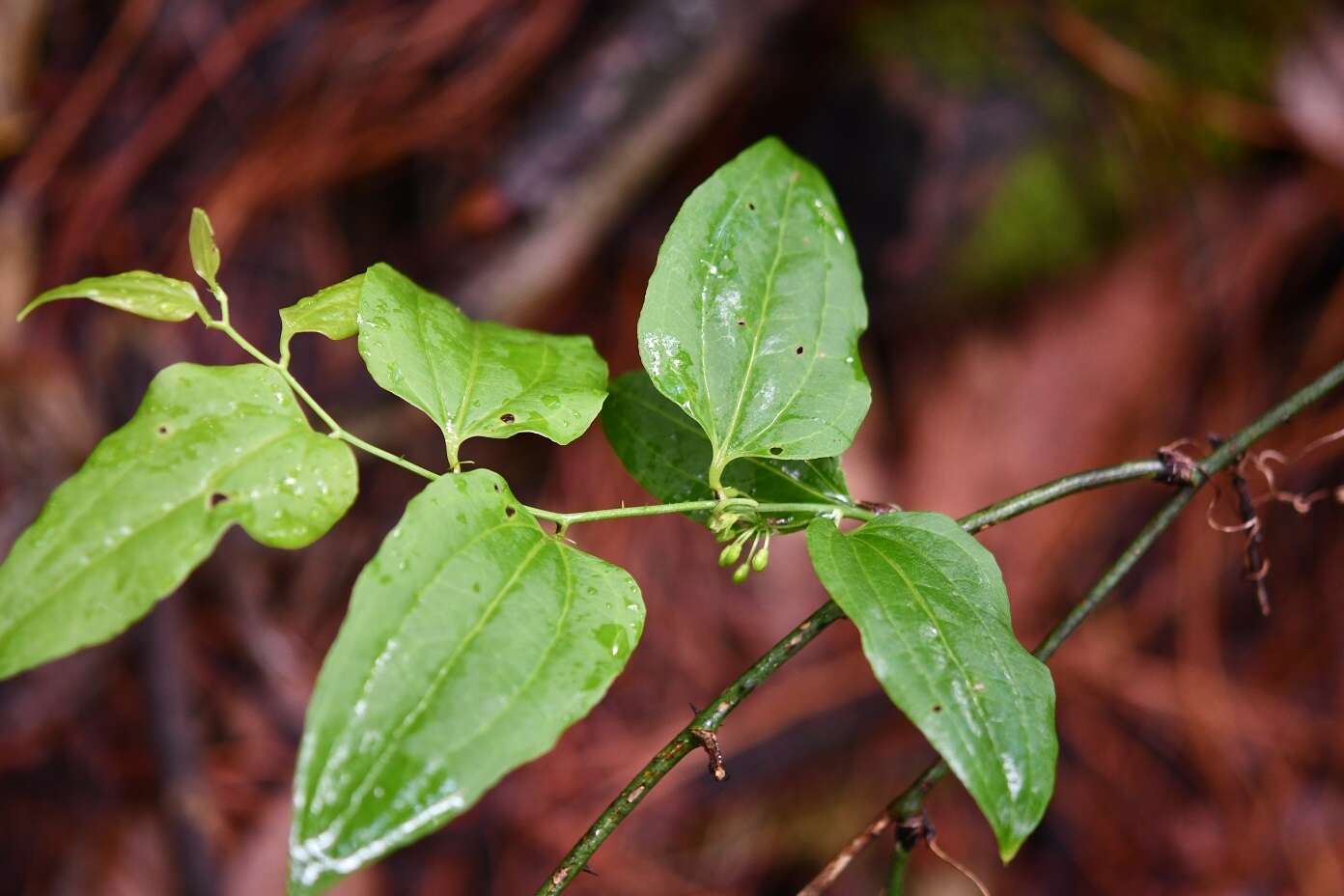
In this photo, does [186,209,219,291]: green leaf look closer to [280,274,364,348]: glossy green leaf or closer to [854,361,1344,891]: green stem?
[280,274,364,348]: glossy green leaf

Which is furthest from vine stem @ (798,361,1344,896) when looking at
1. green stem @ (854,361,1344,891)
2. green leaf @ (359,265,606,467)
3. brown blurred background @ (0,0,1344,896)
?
brown blurred background @ (0,0,1344,896)

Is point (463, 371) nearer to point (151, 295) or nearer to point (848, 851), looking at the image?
point (151, 295)

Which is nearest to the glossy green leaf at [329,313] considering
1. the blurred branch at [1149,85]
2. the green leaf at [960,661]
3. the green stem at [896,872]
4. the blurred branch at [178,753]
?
the green leaf at [960,661]

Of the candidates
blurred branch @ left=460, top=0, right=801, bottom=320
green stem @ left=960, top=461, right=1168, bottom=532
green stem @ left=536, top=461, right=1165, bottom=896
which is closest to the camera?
green stem @ left=536, top=461, right=1165, bottom=896

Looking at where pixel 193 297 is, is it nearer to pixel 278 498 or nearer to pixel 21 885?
pixel 278 498

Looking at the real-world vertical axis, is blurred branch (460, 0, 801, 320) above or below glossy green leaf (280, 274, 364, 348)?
below

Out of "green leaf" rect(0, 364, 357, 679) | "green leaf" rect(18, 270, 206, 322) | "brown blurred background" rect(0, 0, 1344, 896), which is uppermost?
"green leaf" rect(18, 270, 206, 322)

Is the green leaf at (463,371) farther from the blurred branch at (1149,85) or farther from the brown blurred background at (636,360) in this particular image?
the blurred branch at (1149,85)

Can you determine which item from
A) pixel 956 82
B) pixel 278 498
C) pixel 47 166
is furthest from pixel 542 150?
pixel 278 498
